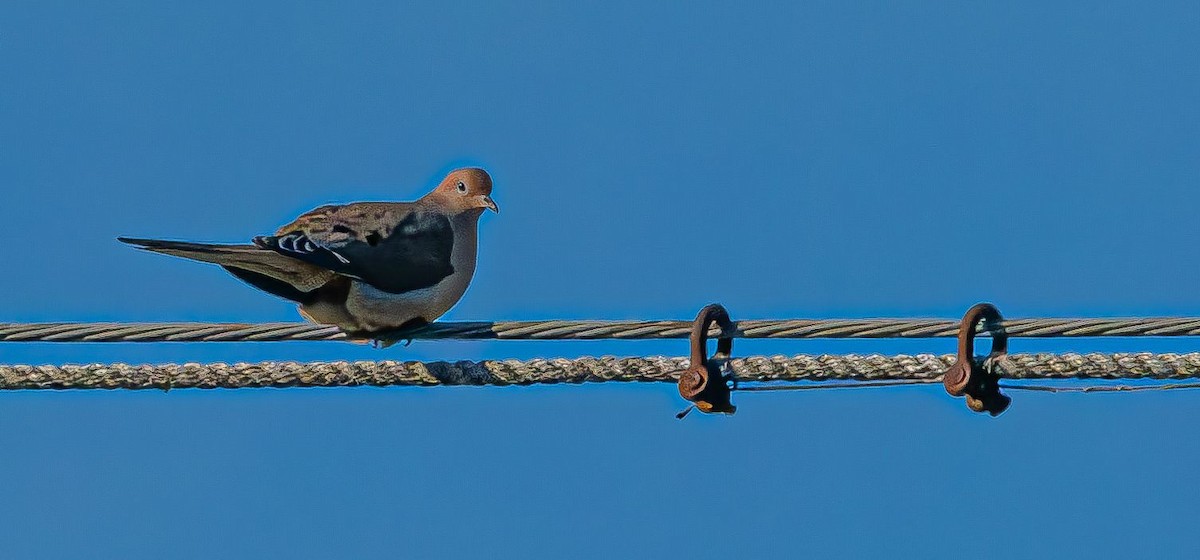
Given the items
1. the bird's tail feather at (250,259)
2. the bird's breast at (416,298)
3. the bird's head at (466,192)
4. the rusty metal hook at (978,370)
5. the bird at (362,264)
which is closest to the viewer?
the rusty metal hook at (978,370)

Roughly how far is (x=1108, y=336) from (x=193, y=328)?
11.1 ft

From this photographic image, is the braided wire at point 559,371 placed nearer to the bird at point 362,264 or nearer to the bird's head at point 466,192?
the bird at point 362,264

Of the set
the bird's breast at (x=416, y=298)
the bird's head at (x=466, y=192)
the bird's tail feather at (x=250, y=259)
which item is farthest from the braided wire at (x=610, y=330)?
the bird's head at (x=466, y=192)

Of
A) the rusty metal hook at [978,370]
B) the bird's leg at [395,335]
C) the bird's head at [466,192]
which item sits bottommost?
the rusty metal hook at [978,370]

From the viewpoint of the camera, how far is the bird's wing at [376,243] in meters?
8.53

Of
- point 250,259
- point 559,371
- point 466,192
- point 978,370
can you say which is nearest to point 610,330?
point 559,371

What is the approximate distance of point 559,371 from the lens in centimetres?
704

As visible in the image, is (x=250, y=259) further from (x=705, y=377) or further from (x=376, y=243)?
(x=705, y=377)

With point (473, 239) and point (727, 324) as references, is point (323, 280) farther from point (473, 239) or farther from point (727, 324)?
point (727, 324)

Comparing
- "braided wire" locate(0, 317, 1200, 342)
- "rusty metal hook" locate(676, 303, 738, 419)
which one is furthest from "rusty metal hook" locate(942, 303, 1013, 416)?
"rusty metal hook" locate(676, 303, 738, 419)

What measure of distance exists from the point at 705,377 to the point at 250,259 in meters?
2.49

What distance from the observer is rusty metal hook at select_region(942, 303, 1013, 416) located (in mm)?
6453

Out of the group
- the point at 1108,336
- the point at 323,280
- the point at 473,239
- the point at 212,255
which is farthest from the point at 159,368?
the point at 1108,336

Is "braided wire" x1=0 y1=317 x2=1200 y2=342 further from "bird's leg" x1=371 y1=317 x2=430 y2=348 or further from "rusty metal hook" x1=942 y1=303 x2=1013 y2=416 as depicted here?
"bird's leg" x1=371 y1=317 x2=430 y2=348
